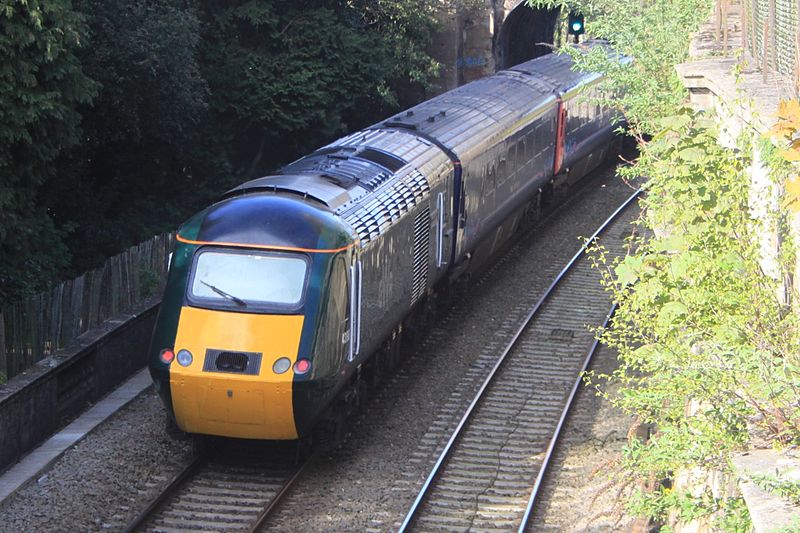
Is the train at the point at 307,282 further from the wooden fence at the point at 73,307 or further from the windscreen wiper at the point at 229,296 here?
the wooden fence at the point at 73,307

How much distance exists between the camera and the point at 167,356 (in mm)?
11805

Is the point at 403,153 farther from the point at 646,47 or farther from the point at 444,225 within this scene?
Answer: the point at 646,47

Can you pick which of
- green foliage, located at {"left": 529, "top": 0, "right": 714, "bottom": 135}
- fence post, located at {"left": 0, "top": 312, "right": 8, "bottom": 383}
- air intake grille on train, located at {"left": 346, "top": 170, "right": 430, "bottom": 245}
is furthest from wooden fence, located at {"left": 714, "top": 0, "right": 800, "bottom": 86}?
fence post, located at {"left": 0, "top": 312, "right": 8, "bottom": 383}

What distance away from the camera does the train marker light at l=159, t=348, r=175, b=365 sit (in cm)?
1177

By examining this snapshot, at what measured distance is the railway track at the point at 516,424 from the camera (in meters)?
12.0

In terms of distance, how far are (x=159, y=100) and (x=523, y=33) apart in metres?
21.7

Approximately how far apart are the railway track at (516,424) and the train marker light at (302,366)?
174cm

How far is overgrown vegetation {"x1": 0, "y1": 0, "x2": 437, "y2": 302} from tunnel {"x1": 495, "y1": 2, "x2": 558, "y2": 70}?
15.7 feet

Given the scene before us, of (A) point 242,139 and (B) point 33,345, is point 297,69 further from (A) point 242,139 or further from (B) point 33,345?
(B) point 33,345

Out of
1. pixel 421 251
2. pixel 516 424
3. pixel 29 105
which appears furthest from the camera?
pixel 29 105

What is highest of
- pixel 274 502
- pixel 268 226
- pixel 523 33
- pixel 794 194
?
pixel 794 194

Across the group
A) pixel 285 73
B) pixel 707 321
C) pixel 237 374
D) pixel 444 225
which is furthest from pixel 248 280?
pixel 285 73

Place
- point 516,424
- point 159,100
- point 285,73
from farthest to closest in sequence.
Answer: point 285,73 < point 159,100 < point 516,424

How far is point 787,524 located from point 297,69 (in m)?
23.1
